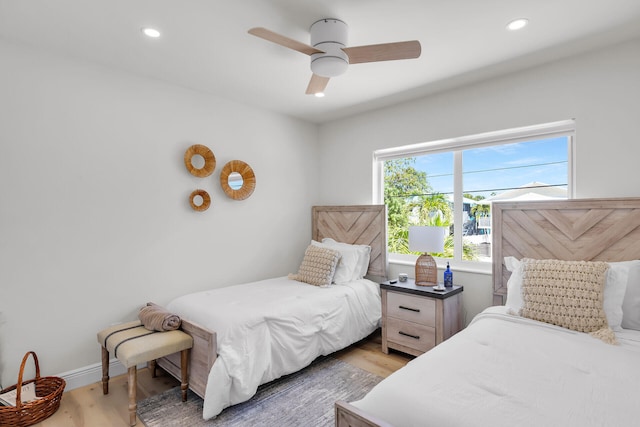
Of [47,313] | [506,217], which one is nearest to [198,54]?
[47,313]

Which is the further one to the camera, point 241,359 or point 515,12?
point 241,359

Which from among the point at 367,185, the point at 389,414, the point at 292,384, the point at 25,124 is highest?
the point at 25,124

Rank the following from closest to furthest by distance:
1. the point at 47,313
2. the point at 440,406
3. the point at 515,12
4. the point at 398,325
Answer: the point at 440,406 → the point at 515,12 → the point at 47,313 → the point at 398,325

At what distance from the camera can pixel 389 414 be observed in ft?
4.22

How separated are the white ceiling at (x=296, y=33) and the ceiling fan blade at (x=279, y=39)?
21 cm

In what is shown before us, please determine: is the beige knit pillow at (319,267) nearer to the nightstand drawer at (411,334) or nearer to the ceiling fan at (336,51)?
the nightstand drawer at (411,334)

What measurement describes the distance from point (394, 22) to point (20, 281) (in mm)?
3131

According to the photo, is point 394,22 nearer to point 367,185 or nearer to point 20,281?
point 367,185

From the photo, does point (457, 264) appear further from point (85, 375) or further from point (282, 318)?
point (85, 375)

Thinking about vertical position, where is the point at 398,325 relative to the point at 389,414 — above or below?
below

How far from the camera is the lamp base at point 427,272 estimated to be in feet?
10.3

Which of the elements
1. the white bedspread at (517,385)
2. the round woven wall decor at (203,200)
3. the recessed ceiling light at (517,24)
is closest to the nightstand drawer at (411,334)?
the white bedspread at (517,385)

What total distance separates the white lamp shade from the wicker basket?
2912 millimetres

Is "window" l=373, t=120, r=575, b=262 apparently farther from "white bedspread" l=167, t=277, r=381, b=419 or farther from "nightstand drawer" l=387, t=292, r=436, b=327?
"white bedspread" l=167, t=277, r=381, b=419
